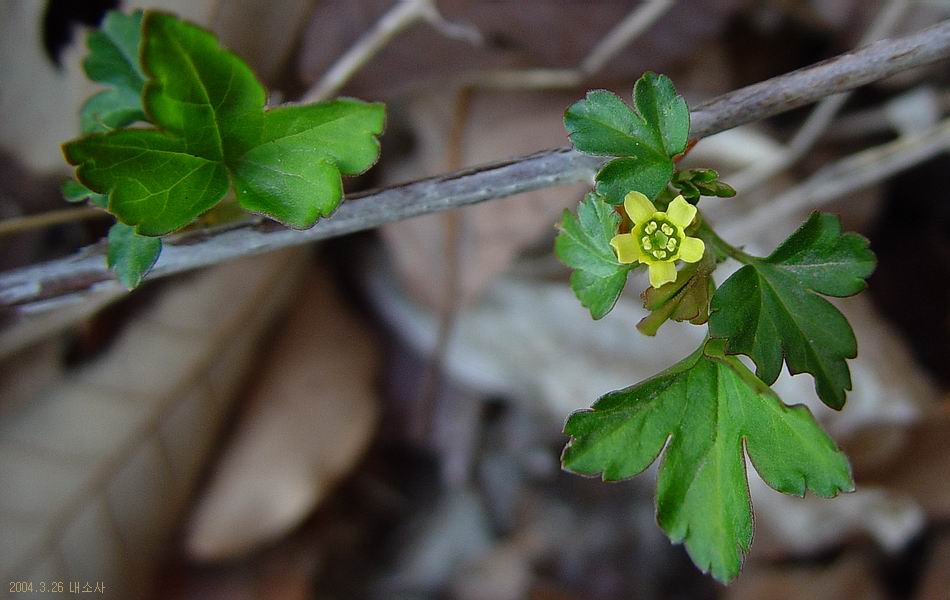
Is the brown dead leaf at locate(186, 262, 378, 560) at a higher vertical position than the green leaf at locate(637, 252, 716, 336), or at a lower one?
lower

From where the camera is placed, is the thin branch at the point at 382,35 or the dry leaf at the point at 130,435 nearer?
the thin branch at the point at 382,35

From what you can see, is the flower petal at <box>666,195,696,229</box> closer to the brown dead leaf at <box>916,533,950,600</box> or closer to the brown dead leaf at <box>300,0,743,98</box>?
the brown dead leaf at <box>300,0,743,98</box>

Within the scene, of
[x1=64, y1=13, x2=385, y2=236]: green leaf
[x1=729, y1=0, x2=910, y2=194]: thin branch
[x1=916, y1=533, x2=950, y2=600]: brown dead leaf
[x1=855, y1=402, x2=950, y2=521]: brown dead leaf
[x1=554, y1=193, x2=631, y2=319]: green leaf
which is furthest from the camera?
[x1=855, y1=402, x2=950, y2=521]: brown dead leaf

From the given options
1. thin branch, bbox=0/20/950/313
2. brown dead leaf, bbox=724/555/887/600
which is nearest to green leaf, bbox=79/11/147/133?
thin branch, bbox=0/20/950/313

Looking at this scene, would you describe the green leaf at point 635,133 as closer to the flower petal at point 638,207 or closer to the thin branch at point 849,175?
the flower petal at point 638,207

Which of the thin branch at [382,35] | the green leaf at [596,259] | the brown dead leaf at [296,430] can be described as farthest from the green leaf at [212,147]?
the brown dead leaf at [296,430]

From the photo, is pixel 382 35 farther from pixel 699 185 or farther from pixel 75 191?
pixel 699 185

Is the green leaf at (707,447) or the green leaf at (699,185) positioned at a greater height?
the green leaf at (699,185)
